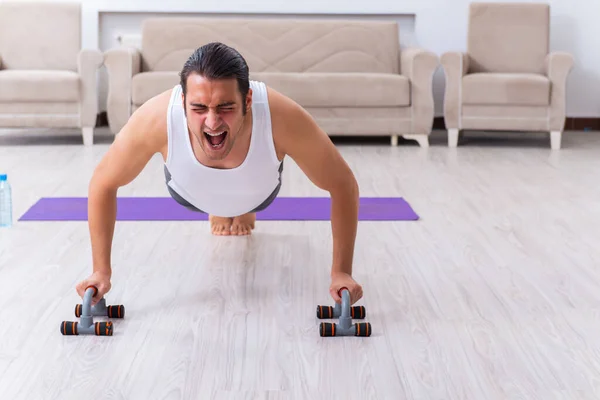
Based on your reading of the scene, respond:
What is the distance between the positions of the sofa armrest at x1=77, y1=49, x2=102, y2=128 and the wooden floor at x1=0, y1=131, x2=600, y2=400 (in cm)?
146

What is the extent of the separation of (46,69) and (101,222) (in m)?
4.02

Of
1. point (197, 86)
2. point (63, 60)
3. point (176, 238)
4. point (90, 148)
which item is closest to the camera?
point (197, 86)

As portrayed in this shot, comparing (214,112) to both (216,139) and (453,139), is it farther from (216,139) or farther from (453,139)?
(453,139)

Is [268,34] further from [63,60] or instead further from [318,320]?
[318,320]

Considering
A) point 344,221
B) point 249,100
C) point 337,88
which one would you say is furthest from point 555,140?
point 249,100

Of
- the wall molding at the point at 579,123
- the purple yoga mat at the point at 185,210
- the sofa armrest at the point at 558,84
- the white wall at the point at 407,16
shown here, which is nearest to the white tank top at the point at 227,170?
the purple yoga mat at the point at 185,210

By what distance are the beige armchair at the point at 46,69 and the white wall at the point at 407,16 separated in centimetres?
37

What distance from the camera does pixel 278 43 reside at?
6016 millimetres

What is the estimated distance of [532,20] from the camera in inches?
239

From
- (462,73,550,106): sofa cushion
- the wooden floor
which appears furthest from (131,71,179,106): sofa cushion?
(462,73,550,106): sofa cushion

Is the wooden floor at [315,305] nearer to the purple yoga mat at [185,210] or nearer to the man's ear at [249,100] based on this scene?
the purple yoga mat at [185,210]

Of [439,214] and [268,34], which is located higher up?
[268,34]

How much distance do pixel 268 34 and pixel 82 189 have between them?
7.65 ft

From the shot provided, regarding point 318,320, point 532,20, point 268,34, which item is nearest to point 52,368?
point 318,320
